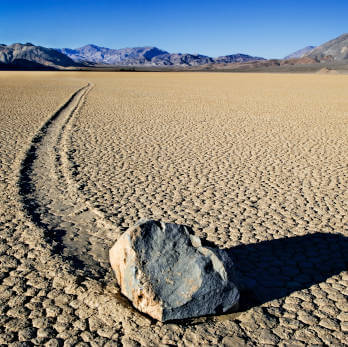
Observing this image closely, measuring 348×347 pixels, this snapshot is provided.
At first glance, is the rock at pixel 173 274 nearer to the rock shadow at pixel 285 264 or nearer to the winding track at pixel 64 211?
the rock shadow at pixel 285 264

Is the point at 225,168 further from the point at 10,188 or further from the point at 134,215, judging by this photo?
the point at 10,188

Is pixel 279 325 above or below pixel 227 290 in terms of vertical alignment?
below

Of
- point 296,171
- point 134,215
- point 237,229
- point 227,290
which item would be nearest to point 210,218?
point 237,229

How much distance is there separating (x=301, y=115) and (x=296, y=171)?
23.3ft

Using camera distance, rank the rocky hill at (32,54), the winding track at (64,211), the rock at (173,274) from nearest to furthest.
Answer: the rock at (173,274)
the winding track at (64,211)
the rocky hill at (32,54)

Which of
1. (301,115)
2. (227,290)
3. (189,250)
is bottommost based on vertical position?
(301,115)

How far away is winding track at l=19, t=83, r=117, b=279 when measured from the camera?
3.62m

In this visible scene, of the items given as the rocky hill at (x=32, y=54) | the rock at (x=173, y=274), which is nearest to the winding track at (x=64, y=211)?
the rock at (x=173, y=274)

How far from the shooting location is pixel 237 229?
419cm

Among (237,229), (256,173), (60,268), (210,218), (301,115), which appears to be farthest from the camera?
(301,115)

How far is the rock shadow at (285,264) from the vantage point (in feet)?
10.0

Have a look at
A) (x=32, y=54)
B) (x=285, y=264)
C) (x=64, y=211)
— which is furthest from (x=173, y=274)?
(x=32, y=54)

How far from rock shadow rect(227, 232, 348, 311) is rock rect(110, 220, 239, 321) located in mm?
289

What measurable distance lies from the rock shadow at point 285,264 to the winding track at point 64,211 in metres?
1.16
